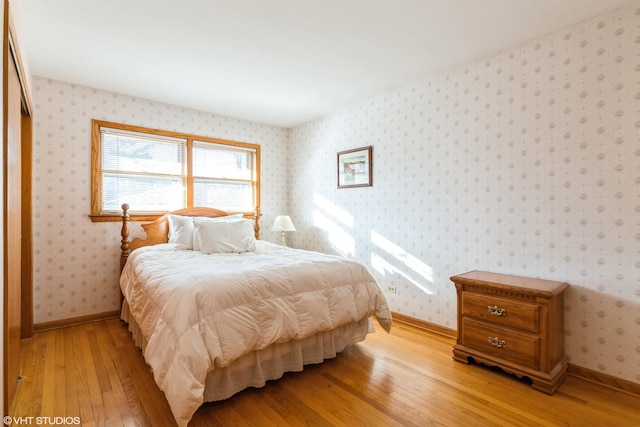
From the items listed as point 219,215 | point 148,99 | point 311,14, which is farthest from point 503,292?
point 148,99

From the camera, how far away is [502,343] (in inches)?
89.2

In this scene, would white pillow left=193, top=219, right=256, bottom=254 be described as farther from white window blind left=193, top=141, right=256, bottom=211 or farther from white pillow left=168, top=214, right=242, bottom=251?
white window blind left=193, top=141, right=256, bottom=211

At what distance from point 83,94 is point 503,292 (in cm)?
424

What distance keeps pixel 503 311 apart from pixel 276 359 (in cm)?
159

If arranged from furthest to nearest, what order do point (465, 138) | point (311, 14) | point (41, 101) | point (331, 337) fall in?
1. point (41, 101)
2. point (465, 138)
3. point (331, 337)
4. point (311, 14)

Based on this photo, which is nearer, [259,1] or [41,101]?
[259,1]

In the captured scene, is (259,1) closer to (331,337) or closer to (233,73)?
(233,73)

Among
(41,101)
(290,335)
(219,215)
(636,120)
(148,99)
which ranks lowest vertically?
(290,335)

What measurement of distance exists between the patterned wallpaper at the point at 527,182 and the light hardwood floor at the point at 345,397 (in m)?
0.56

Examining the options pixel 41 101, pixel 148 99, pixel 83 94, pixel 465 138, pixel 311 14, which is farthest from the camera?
pixel 148 99

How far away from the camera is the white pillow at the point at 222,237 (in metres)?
3.13

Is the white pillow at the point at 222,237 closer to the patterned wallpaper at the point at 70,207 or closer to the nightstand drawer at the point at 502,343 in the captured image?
the patterned wallpaper at the point at 70,207

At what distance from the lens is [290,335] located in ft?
6.75

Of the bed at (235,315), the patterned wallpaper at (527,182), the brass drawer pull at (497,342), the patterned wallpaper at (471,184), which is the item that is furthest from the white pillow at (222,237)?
the brass drawer pull at (497,342)
